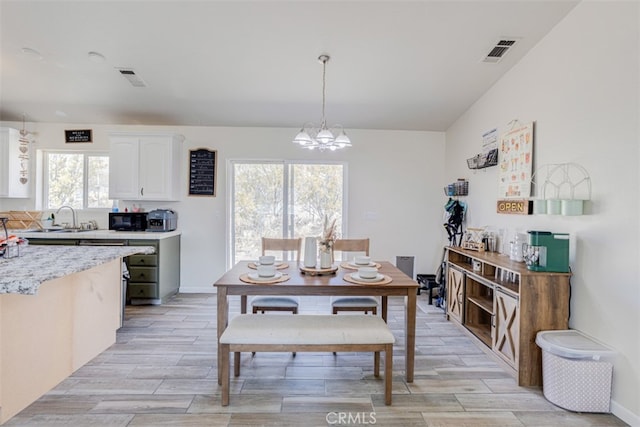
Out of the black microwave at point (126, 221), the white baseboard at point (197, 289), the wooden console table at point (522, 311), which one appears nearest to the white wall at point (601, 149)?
the wooden console table at point (522, 311)

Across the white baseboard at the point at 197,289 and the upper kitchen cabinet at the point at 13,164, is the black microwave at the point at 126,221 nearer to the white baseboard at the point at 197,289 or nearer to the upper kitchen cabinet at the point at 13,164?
the white baseboard at the point at 197,289

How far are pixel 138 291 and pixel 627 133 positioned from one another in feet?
15.4

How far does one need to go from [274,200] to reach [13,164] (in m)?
3.39

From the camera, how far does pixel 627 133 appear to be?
5.96 ft

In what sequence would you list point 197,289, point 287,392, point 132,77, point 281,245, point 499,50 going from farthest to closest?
point 197,289 → point 132,77 → point 281,245 → point 499,50 → point 287,392

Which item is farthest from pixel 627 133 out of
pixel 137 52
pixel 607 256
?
pixel 137 52

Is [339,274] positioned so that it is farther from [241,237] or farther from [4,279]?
[241,237]

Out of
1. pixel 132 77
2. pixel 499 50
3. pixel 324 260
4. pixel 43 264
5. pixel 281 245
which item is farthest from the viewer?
pixel 132 77

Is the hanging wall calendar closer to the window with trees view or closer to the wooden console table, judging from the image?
the wooden console table

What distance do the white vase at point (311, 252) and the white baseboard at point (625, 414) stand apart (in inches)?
82.7

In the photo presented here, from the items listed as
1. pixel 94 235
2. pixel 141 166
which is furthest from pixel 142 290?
pixel 141 166

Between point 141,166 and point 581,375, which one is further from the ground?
point 141,166

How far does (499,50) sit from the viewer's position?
267cm

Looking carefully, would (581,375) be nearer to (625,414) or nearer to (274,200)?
(625,414)
